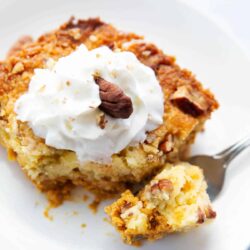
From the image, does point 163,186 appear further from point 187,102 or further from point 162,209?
point 187,102

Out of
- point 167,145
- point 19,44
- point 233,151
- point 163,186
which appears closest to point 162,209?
point 163,186

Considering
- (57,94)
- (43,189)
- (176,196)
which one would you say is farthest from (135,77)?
(43,189)

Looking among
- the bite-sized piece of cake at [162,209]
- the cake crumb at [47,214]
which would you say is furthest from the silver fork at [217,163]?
the cake crumb at [47,214]

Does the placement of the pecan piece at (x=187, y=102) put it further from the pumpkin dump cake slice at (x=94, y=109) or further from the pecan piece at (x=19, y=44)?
the pecan piece at (x=19, y=44)

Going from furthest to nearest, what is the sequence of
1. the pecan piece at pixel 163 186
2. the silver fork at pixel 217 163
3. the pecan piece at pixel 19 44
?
the pecan piece at pixel 19 44 < the silver fork at pixel 217 163 < the pecan piece at pixel 163 186

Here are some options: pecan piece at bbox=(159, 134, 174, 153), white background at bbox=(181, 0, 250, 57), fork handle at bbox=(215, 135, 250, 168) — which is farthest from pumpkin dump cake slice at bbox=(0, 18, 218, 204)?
white background at bbox=(181, 0, 250, 57)
